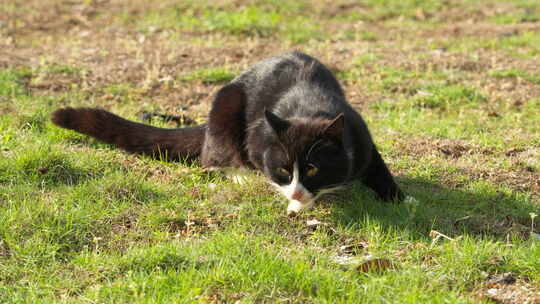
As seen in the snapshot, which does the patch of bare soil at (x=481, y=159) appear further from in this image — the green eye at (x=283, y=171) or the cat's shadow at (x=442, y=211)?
the green eye at (x=283, y=171)

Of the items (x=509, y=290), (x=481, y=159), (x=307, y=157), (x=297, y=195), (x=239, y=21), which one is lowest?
(x=509, y=290)

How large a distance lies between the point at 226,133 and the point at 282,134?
3.00ft

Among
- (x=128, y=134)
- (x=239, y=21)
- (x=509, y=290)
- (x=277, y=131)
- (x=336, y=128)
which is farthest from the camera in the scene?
(x=239, y=21)

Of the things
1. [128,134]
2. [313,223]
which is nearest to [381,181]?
[313,223]

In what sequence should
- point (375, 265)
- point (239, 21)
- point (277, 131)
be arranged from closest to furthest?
point (375, 265), point (277, 131), point (239, 21)

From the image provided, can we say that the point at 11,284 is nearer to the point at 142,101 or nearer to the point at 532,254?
the point at 532,254

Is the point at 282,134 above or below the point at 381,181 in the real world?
above

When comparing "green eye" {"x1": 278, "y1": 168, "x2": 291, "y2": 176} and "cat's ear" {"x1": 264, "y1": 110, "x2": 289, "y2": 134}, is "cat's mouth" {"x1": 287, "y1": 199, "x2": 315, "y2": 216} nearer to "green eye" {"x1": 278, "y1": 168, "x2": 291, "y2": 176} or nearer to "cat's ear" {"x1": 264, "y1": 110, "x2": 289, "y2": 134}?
"green eye" {"x1": 278, "y1": 168, "x2": 291, "y2": 176}

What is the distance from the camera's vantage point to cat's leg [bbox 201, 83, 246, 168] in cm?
472

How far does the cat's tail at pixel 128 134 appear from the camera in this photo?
16.2 feet

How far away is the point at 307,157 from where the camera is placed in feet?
12.7

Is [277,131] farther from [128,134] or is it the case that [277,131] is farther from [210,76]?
[210,76]

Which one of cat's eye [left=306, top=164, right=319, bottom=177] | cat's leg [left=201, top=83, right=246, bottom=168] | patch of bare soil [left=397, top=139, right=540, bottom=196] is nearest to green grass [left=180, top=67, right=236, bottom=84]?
cat's leg [left=201, top=83, right=246, bottom=168]

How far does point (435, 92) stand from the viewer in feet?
22.4
